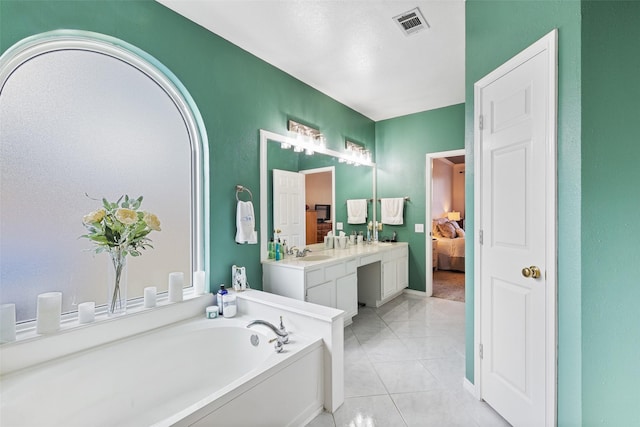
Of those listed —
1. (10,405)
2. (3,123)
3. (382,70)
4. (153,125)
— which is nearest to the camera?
(10,405)

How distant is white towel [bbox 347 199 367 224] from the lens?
413 centimetres

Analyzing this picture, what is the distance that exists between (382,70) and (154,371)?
10.8ft

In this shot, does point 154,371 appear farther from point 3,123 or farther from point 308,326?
point 3,123

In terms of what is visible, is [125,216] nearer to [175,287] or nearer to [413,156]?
[175,287]

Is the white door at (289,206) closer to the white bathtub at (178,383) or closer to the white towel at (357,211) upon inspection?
the white towel at (357,211)

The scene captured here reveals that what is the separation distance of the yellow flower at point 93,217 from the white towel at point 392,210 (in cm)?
371

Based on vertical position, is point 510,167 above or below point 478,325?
above

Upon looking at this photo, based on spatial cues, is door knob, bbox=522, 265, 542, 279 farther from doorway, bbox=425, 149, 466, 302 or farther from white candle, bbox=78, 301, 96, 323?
doorway, bbox=425, 149, 466, 302

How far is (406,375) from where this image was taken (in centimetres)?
221

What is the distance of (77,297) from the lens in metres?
1.75

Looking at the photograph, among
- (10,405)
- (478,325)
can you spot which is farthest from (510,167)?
(10,405)

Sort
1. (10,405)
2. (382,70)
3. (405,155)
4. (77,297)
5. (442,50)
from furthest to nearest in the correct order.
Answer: (405,155) → (382,70) → (442,50) → (77,297) → (10,405)

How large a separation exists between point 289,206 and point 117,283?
5.61 ft

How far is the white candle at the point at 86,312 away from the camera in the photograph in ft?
5.40
